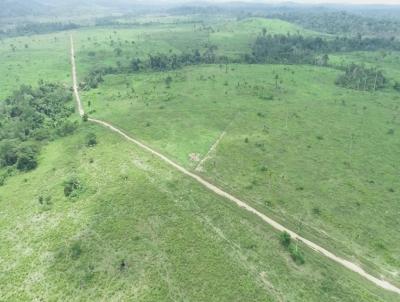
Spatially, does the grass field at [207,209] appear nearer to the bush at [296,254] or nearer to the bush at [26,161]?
the bush at [296,254]

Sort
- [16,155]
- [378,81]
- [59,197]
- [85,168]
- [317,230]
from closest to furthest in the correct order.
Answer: [317,230] < [59,197] < [85,168] < [16,155] < [378,81]

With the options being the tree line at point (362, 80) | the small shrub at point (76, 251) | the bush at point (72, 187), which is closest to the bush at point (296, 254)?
the small shrub at point (76, 251)

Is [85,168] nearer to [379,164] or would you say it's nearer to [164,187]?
[164,187]

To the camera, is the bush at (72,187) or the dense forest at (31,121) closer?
the bush at (72,187)

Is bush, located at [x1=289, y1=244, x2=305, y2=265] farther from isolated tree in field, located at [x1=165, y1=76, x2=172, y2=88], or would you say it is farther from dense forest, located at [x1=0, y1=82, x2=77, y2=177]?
isolated tree in field, located at [x1=165, y1=76, x2=172, y2=88]

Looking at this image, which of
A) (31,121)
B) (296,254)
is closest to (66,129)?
(31,121)

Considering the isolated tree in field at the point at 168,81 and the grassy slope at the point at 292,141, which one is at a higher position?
the isolated tree in field at the point at 168,81

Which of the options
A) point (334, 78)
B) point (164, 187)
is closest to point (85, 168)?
point (164, 187)
